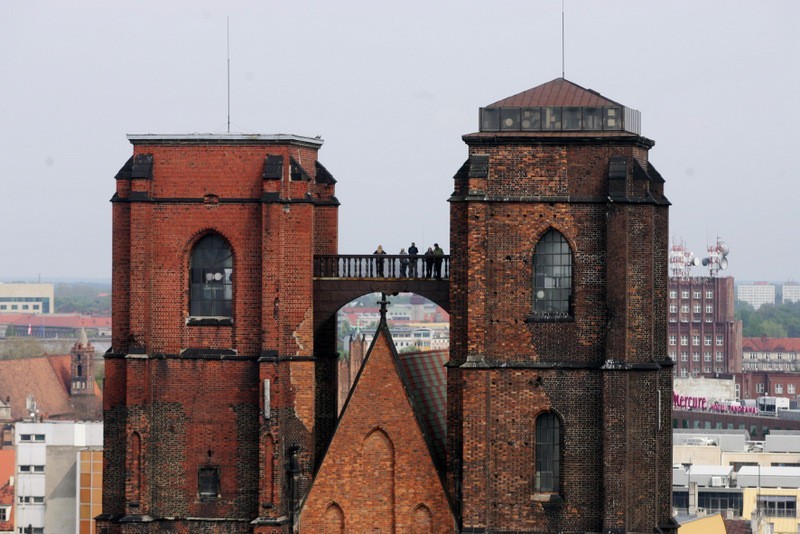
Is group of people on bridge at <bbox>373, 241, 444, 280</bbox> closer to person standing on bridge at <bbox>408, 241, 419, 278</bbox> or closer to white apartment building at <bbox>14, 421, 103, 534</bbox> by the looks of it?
person standing on bridge at <bbox>408, 241, 419, 278</bbox>

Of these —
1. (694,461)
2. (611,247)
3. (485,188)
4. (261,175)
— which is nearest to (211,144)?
(261,175)

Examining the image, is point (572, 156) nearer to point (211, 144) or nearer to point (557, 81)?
point (557, 81)

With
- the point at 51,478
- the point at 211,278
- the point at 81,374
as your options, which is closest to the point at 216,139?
the point at 211,278

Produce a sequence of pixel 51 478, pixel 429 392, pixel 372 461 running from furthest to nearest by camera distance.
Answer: pixel 51 478 → pixel 429 392 → pixel 372 461

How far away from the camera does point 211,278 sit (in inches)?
2290

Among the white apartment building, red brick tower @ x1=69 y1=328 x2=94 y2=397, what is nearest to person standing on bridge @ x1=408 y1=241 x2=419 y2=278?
the white apartment building

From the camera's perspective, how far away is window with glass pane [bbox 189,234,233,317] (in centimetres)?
5809

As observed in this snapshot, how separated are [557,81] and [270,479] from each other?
13.6 meters

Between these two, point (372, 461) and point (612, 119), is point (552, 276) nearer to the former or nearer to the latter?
point (612, 119)

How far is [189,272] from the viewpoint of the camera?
191 feet

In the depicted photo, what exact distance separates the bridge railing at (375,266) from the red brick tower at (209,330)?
0.98 metres

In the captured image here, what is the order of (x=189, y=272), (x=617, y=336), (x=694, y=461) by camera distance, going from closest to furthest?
(x=617, y=336) → (x=189, y=272) → (x=694, y=461)

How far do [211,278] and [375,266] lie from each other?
467 cm

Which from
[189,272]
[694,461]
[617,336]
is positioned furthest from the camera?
[694,461]
